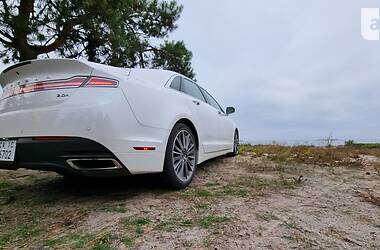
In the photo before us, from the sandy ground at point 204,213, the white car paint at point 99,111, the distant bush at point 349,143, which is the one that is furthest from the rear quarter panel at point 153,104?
the distant bush at point 349,143

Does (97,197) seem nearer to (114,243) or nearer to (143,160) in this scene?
(143,160)

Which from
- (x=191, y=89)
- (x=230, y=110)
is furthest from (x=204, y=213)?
(x=230, y=110)

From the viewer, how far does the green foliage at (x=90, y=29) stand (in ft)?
18.2

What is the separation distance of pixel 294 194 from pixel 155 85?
1.62 metres

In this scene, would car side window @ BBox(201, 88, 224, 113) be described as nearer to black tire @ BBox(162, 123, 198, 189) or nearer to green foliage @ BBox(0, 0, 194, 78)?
black tire @ BBox(162, 123, 198, 189)

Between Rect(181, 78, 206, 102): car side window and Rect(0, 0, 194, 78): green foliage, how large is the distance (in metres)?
2.91

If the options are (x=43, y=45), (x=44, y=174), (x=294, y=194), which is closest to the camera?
(x=294, y=194)

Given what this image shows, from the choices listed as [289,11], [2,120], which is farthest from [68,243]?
[289,11]

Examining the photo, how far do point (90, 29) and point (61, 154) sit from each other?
4537 mm

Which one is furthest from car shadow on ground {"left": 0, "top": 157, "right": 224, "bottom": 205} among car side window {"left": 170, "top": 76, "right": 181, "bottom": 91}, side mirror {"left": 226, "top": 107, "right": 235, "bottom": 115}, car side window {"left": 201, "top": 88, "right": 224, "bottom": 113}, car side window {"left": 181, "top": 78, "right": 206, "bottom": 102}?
side mirror {"left": 226, "top": 107, "right": 235, "bottom": 115}

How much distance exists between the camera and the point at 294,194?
2.78 metres

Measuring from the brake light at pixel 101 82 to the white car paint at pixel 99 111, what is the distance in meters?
0.04

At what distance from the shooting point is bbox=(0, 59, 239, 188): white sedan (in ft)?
7.00

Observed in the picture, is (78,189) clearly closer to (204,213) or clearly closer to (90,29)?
(204,213)
